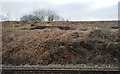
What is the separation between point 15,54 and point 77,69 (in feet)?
15.4

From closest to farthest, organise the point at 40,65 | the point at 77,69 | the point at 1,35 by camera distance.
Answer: the point at 77,69 < the point at 40,65 < the point at 1,35

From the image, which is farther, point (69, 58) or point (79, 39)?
point (79, 39)

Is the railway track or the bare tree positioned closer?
the railway track

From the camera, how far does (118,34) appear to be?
18.7m

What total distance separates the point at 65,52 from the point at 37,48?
1749mm

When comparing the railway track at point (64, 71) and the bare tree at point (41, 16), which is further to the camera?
the bare tree at point (41, 16)

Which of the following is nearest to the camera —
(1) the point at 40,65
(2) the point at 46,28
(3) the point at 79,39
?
(1) the point at 40,65

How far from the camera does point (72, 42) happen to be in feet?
57.9

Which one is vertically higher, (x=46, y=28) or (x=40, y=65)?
(x=46, y=28)

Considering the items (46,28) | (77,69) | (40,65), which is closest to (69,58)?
(40,65)

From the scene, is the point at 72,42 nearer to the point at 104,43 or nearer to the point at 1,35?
the point at 104,43

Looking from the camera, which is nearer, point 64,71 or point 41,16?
point 64,71

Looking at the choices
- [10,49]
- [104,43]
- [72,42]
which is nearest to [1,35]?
[10,49]

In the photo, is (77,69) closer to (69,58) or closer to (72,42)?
(69,58)
